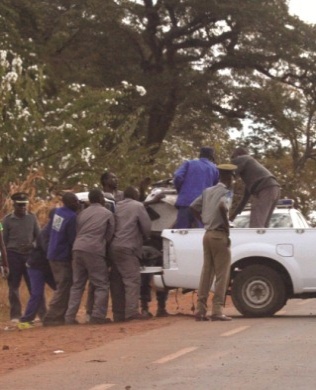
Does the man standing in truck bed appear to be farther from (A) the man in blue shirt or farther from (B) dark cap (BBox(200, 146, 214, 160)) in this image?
(A) the man in blue shirt

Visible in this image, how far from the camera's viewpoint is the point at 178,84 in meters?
35.8

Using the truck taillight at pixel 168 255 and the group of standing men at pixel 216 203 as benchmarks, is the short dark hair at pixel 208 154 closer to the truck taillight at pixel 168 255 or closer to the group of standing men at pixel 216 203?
the group of standing men at pixel 216 203

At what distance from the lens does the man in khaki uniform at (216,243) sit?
51.3 ft

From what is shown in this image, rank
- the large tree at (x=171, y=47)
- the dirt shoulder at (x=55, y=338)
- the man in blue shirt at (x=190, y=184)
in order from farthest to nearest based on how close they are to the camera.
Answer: the large tree at (x=171, y=47), the man in blue shirt at (x=190, y=184), the dirt shoulder at (x=55, y=338)

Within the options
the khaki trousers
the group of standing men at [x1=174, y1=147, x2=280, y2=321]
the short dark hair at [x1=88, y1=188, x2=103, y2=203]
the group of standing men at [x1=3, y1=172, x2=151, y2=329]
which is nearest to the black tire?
the group of standing men at [x1=174, y1=147, x2=280, y2=321]

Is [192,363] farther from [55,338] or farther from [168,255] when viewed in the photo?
[168,255]

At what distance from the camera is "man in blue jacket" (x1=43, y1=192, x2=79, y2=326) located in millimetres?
16562

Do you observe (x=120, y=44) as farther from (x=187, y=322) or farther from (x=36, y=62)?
(x=187, y=322)

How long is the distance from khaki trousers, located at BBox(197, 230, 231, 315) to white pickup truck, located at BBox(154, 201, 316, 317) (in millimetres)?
534

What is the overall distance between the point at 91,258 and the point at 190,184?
1.81 m

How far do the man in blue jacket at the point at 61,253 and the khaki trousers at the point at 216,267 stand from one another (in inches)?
75.8

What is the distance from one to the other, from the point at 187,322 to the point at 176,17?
22054 mm

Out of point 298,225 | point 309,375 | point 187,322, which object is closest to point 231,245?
point 187,322

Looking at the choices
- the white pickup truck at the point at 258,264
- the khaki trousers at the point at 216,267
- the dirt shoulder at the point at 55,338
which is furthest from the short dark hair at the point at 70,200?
the khaki trousers at the point at 216,267
